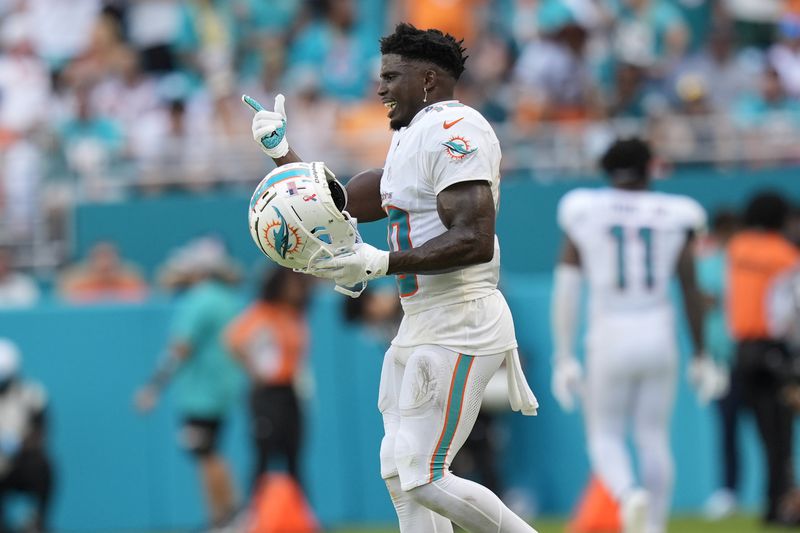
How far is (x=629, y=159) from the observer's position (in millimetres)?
9156

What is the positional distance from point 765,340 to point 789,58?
16.6 feet

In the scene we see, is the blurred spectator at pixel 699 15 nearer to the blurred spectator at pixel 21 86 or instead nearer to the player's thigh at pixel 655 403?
the blurred spectator at pixel 21 86

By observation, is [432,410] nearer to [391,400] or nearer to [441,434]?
[441,434]

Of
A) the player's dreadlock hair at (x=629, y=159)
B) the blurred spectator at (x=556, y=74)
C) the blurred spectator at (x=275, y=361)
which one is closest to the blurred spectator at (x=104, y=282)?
the blurred spectator at (x=275, y=361)

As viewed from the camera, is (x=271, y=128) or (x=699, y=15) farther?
(x=699, y=15)

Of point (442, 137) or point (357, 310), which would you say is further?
point (357, 310)

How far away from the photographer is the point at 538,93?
48.0 ft

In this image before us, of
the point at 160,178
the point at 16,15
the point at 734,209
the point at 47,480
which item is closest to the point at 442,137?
the point at 47,480

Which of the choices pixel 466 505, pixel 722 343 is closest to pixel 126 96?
pixel 722 343

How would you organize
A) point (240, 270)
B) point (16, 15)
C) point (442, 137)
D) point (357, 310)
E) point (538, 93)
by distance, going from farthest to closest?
point (16, 15) < point (538, 93) < point (240, 270) < point (357, 310) < point (442, 137)

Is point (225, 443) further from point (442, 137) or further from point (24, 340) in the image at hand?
point (442, 137)

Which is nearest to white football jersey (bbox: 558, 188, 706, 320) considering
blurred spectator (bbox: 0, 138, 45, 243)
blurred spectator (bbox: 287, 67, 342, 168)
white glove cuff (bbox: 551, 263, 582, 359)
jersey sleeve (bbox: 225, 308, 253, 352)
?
white glove cuff (bbox: 551, 263, 582, 359)

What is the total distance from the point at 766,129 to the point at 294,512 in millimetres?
5462

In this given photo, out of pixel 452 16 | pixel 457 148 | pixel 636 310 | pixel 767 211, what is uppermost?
pixel 452 16
